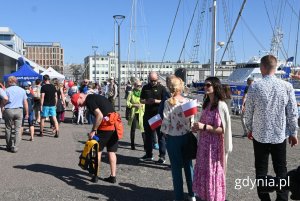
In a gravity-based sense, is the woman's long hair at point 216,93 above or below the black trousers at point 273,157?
above

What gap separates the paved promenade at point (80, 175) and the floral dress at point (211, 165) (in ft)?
2.61

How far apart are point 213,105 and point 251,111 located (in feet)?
1.67

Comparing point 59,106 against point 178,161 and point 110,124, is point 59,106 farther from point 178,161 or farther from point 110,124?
point 178,161

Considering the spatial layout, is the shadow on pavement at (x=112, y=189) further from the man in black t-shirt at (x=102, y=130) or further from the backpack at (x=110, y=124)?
the backpack at (x=110, y=124)

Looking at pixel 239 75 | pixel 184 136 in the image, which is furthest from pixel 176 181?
pixel 239 75

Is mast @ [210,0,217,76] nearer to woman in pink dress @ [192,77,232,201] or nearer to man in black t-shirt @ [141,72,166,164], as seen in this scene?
man in black t-shirt @ [141,72,166,164]

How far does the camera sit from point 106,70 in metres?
112

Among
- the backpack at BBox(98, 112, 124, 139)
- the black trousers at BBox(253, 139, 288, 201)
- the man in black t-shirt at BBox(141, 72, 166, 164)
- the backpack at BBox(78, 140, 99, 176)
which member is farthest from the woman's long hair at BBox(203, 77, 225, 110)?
the man in black t-shirt at BBox(141, 72, 166, 164)

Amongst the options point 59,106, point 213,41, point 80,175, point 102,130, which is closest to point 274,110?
point 102,130

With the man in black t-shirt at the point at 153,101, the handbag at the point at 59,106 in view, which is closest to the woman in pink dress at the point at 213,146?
the man in black t-shirt at the point at 153,101

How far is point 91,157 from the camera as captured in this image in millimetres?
6453

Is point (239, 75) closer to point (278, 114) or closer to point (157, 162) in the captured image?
point (157, 162)

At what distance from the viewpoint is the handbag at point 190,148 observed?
17.2 ft

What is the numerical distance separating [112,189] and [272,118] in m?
2.82
